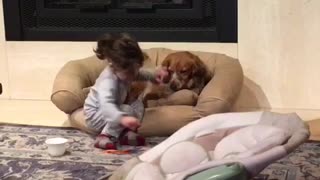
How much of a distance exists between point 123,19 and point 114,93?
0.97 meters

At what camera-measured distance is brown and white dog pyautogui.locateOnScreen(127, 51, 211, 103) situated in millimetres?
2855

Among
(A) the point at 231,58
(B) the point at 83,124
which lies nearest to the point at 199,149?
(B) the point at 83,124

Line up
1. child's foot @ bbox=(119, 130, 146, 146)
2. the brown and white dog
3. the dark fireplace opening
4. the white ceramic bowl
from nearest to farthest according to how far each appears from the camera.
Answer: the white ceramic bowl, child's foot @ bbox=(119, 130, 146, 146), the brown and white dog, the dark fireplace opening

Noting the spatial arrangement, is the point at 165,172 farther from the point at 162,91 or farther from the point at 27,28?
the point at 27,28

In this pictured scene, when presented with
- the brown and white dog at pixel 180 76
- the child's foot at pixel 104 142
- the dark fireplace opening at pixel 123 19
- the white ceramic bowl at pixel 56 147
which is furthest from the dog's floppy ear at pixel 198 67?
the white ceramic bowl at pixel 56 147

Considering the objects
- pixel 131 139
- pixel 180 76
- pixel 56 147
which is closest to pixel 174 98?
pixel 180 76

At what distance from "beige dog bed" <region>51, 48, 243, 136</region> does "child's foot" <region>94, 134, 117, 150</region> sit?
0.52 ft

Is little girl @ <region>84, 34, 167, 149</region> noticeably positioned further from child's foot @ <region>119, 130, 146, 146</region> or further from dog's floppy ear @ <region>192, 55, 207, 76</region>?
dog's floppy ear @ <region>192, 55, 207, 76</region>

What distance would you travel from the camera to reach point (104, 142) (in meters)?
2.54

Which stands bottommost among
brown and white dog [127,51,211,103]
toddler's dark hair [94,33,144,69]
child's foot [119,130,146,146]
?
child's foot [119,130,146,146]

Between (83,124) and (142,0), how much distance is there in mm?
945

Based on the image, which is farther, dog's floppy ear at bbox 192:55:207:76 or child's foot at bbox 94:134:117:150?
dog's floppy ear at bbox 192:55:207:76

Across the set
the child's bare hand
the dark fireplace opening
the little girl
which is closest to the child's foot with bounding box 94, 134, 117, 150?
the little girl

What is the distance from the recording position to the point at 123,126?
2555 millimetres
